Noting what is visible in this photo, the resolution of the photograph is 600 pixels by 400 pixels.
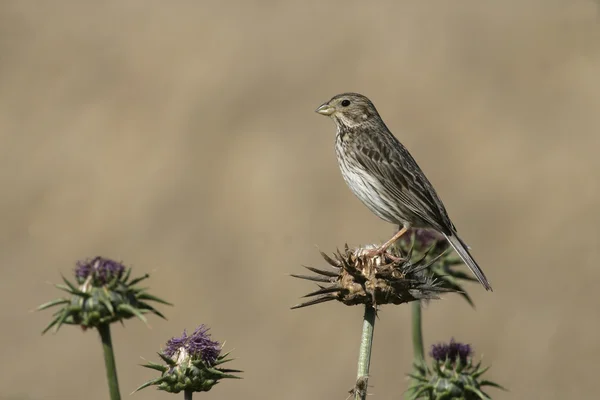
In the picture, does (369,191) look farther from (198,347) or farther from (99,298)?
(99,298)

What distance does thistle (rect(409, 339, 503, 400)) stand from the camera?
8.12m

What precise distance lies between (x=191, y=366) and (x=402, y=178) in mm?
3706

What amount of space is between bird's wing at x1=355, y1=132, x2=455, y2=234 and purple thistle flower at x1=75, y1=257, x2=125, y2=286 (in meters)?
3.42

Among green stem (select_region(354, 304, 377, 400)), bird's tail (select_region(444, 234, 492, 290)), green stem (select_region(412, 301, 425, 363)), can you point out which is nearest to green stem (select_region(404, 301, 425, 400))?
green stem (select_region(412, 301, 425, 363))

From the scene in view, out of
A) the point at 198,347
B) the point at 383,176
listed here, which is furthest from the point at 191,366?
the point at 383,176

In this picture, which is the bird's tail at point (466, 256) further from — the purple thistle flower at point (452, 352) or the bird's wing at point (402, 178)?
the purple thistle flower at point (452, 352)

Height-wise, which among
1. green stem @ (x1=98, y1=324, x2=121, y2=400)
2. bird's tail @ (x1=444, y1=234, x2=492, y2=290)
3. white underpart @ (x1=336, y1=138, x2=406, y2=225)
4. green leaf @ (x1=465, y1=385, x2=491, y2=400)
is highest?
white underpart @ (x1=336, y1=138, x2=406, y2=225)

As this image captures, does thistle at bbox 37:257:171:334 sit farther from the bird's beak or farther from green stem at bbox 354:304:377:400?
the bird's beak

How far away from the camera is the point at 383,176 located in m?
9.88

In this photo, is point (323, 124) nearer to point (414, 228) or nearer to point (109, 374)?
point (414, 228)

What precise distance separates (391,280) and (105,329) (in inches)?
77.6

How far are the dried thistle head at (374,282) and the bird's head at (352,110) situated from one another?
12.4 feet

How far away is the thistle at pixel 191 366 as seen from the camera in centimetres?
689

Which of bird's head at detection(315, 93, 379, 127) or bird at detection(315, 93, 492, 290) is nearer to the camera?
bird at detection(315, 93, 492, 290)
